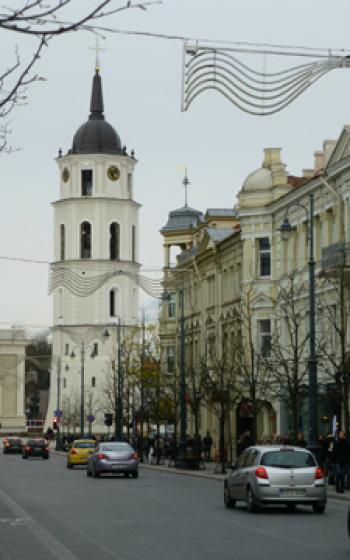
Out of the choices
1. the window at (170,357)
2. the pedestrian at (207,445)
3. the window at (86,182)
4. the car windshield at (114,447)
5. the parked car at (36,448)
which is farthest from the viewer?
the window at (86,182)

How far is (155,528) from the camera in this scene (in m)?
24.1

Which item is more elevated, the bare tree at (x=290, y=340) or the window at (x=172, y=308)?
the window at (x=172, y=308)

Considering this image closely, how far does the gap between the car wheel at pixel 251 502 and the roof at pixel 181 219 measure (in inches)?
2466

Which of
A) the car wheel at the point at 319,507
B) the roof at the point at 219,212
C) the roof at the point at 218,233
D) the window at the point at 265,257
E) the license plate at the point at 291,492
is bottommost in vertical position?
the car wheel at the point at 319,507

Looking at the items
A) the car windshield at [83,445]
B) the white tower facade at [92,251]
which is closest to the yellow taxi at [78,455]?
the car windshield at [83,445]

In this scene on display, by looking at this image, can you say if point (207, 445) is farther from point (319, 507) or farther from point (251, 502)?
point (251, 502)

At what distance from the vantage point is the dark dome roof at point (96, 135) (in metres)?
146

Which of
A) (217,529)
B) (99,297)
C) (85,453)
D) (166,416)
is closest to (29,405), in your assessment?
(99,297)

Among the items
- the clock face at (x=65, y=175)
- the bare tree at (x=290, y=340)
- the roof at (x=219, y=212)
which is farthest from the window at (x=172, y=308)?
the clock face at (x=65, y=175)

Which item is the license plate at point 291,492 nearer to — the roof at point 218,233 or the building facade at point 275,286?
the building facade at point 275,286

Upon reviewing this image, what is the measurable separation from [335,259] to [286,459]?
1846 centimetres

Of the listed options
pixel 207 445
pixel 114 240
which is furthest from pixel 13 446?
pixel 114 240

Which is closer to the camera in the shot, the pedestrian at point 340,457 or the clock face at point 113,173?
the pedestrian at point 340,457

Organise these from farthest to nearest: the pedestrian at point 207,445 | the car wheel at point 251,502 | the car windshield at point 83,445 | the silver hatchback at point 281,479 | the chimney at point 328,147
Result: the pedestrian at point 207,445, the car windshield at point 83,445, the chimney at point 328,147, the car wheel at point 251,502, the silver hatchback at point 281,479
